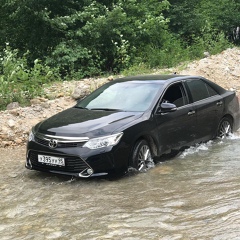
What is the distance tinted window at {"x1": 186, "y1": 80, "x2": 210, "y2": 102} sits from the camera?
7258mm

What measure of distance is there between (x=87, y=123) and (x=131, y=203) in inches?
56.2

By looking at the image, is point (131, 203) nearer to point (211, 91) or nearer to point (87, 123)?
point (87, 123)

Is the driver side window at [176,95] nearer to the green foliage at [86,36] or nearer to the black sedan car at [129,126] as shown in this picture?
the black sedan car at [129,126]

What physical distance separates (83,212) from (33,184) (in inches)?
54.2

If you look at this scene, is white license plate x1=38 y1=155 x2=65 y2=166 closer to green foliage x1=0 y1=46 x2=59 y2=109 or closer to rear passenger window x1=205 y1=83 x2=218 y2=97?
rear passenger window x1=205 y1=83 x2=218 y2=97

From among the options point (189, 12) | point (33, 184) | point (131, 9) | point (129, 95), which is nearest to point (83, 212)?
point (33, 184)

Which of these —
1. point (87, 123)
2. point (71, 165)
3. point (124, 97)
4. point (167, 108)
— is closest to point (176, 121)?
point (167, 108)

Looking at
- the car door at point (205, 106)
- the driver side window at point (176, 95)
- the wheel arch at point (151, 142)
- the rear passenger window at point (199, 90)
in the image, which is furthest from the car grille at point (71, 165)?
the rear passenger window at point (199, 90)

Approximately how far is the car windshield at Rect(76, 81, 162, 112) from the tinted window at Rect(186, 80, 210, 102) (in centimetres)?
80

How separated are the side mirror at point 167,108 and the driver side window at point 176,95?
0.80 feet

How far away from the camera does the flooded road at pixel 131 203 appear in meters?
4.15

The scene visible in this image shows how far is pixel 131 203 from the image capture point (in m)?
4.94

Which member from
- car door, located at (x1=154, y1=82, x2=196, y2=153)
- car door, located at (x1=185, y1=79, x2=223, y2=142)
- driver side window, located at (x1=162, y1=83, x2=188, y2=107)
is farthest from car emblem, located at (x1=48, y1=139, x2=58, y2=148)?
car door, located at (x1=185, y1=79, x2=223, y2=142)

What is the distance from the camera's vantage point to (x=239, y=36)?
30.0 meters
